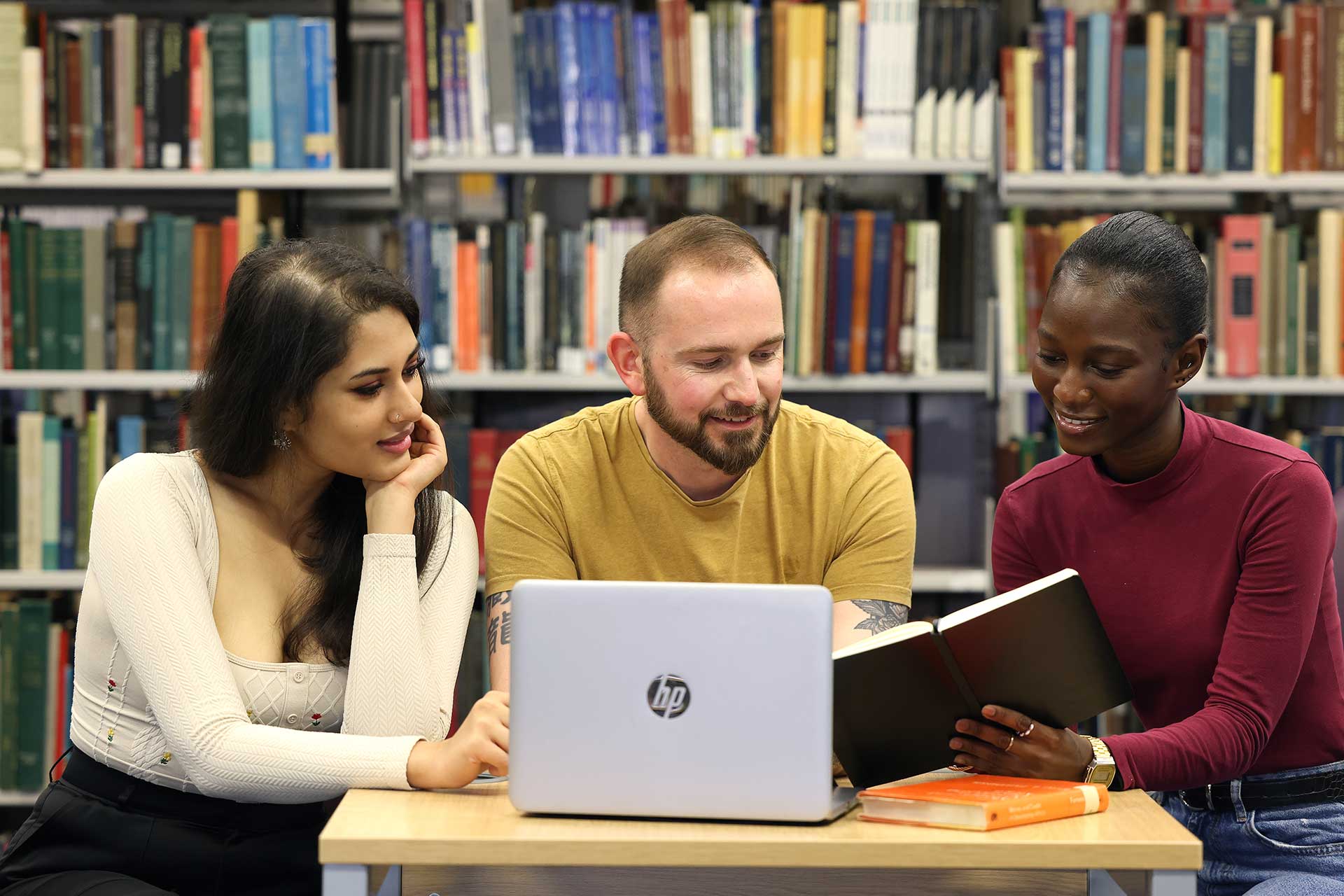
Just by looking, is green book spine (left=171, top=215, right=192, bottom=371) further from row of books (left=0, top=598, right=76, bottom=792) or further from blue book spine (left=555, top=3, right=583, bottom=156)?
blue book spine (left=555, top=3, right=583, bottom=156)

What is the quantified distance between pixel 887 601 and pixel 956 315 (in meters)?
1.22

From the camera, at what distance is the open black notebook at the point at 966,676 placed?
1133mm

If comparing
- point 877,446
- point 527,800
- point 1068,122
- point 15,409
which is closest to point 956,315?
point 1068,122

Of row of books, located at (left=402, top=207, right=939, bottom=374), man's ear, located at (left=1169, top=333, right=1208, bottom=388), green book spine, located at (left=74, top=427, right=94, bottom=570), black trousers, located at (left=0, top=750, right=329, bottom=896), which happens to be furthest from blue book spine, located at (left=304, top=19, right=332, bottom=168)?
man's ear, located at (left=1169, top=333, right=1208, bottom=388)

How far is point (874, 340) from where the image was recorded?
2668mm

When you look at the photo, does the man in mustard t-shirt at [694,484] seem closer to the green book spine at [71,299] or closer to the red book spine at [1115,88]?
the red book spine at [1115,88]

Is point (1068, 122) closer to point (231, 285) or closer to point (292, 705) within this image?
point (231, 285)

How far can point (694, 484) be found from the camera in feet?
5.62

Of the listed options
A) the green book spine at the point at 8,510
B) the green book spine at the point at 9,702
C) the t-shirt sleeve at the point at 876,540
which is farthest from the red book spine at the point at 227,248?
the t-shirt sleeve at the point at 876,540

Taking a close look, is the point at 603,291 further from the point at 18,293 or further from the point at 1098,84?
the point at 18,293

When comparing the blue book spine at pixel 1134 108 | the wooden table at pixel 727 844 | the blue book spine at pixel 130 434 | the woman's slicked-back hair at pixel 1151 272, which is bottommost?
the wooden table at pixel 727 844

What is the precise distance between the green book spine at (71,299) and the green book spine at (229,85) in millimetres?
332

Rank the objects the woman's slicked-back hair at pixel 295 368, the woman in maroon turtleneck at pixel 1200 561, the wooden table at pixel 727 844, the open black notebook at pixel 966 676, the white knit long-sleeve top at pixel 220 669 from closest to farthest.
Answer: the wooden table at pixel 727 844 < the open black notebook at pixel 966 676 < the white knit long-sleeve top at pixel 220 669 < the woman in maroon turtleneck at pixel 1200 561 < the woman's slicked-back hair at pixel 295 368

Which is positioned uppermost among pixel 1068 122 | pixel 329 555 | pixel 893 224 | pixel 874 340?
pixel 1068 122
